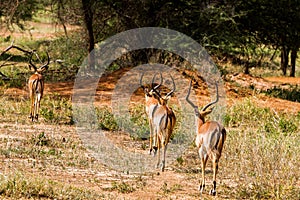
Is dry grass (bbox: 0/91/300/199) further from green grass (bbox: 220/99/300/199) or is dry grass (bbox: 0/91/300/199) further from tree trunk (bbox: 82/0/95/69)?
tree trunk (bbox: 82/0/95/69)

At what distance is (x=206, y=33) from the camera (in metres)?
18.1

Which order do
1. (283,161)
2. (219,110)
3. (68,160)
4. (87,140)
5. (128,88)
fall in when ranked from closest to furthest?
(283,161), (68,160), (87,140), (219,110), (128,88)

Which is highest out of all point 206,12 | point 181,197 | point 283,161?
point 206,12

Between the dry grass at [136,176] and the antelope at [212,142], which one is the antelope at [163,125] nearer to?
the dry grass at [136,176]

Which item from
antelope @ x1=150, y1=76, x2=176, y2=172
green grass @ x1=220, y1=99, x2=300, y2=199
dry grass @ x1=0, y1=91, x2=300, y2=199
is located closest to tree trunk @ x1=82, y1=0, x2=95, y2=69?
dry grass @ x1=0, y1=91, x2=300, y2=199

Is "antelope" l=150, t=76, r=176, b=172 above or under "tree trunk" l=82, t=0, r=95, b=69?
under

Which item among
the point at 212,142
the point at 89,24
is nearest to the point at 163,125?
the point at 212,142

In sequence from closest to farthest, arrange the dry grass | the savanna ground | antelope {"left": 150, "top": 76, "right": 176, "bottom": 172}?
the dry grass, the savanna ground, antelope {"left": 150, "top": 76, "right": 176, "bottom": 172}

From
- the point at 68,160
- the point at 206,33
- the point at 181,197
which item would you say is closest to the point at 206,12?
the point at 206,33

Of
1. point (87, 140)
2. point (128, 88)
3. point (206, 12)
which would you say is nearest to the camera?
point (87, 140)

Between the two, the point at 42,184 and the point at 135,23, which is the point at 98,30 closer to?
the point at 135,23

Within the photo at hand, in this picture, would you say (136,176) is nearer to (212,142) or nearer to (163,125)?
(163,125)

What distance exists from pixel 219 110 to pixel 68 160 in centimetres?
480

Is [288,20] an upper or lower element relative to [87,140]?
upper
